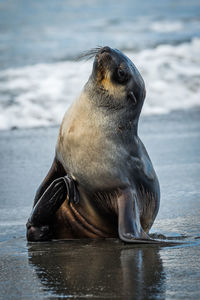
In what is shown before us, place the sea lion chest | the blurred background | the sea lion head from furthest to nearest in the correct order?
the blurred background < the sea lion head < the sea lion chest

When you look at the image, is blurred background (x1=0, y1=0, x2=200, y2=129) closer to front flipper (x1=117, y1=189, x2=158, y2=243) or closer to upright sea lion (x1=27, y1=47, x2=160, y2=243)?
upright sea lion (x1=27, y1=47, x2=160, y2=243)

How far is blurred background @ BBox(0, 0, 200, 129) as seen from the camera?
1397 cm

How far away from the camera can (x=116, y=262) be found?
3.96 m

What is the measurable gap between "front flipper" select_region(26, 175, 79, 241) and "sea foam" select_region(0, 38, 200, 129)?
725 centimetres

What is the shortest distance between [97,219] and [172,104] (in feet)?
30.1

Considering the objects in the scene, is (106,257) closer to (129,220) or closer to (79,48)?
(129,220)

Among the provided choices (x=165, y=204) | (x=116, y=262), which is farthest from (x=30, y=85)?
(x=116, y=262)

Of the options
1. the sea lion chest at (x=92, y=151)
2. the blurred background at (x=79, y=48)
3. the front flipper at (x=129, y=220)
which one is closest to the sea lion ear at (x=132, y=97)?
the sea lion chest at (x=92, y=151)

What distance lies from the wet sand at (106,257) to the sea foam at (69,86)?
514 cm

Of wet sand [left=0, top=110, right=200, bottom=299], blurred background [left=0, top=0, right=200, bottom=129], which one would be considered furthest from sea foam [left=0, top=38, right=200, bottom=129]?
wet sand [left=0, top=110, right=200, bottom=299]

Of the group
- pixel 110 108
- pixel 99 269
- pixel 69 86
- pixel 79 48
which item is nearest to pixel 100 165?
pixel 110 108

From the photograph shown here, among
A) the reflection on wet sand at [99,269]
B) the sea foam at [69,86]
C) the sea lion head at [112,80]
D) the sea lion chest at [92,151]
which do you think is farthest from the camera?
the sea foam at [69,86]

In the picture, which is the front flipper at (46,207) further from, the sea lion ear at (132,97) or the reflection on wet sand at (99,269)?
the sea lion ear at (132,97)

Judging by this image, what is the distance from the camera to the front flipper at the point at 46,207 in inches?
191
